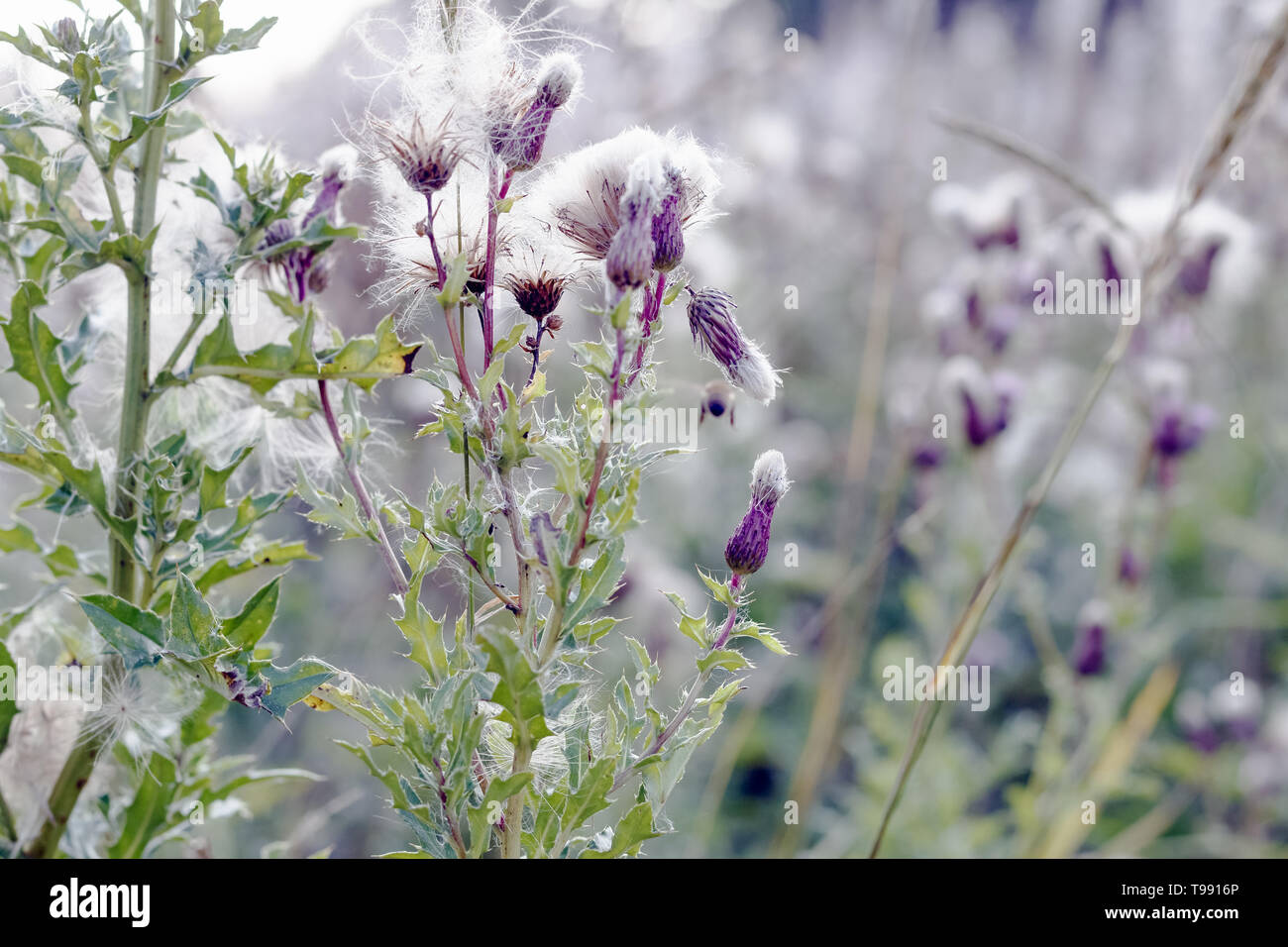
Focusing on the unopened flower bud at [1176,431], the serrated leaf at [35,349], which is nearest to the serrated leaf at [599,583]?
the serrated leaf at [35,349]

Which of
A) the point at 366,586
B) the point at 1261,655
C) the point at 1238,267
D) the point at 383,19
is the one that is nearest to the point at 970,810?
the point at 1261,655

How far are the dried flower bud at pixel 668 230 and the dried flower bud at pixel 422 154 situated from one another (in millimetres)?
184

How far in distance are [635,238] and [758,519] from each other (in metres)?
0.28

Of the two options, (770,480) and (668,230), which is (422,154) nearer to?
(668,230)

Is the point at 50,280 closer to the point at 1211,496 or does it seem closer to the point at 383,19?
the point at 383,19

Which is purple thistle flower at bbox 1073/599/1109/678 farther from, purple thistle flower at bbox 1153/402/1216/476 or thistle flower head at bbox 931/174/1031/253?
thistle flower head at bbox 931/174/1031/253

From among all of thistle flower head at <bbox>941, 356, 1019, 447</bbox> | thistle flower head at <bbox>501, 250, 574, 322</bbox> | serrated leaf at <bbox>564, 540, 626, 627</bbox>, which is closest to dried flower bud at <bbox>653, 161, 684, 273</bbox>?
thistle flower head at <bbox>501, 250, 574, 322</bbox>

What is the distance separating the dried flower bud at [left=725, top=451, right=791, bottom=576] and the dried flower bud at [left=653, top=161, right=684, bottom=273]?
7.6 inches

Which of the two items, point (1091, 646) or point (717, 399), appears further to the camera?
point (1091, 646)

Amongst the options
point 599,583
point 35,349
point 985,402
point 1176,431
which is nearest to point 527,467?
point 599,583

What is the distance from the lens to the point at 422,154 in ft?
2.84

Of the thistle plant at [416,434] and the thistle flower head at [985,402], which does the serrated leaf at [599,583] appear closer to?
the thistle plant at [416,434]
